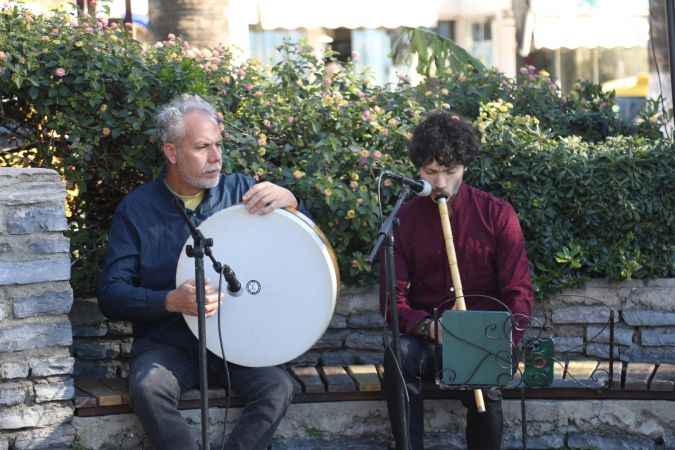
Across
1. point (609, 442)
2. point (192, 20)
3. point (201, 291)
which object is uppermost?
point (192, 20)

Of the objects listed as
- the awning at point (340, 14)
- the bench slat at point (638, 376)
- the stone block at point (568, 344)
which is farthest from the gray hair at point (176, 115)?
the awning at point (340, 14)

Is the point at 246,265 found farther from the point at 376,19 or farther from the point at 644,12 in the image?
the point at 644,12

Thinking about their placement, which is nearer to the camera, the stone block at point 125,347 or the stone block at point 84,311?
the stone block at point 84,311

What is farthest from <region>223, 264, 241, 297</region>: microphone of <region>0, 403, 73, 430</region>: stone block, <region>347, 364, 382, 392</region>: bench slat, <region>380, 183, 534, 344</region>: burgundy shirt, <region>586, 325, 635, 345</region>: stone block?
<region>586, 325, 635, 345</region>: stone block

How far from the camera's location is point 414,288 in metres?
4.96

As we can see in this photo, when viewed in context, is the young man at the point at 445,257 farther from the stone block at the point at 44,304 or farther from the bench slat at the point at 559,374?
the stone block at the point at 44,304

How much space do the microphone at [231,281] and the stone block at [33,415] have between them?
85 centimetres

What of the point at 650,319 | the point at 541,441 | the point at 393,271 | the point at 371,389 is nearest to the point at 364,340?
the point at 371,389

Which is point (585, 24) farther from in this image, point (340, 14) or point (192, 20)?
point (192, 20)

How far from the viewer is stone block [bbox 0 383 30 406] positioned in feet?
15.5

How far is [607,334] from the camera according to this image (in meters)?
5.50

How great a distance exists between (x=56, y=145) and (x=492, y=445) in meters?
2.35

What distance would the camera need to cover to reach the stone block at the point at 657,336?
5500mm

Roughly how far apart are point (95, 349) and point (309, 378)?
1016mm
